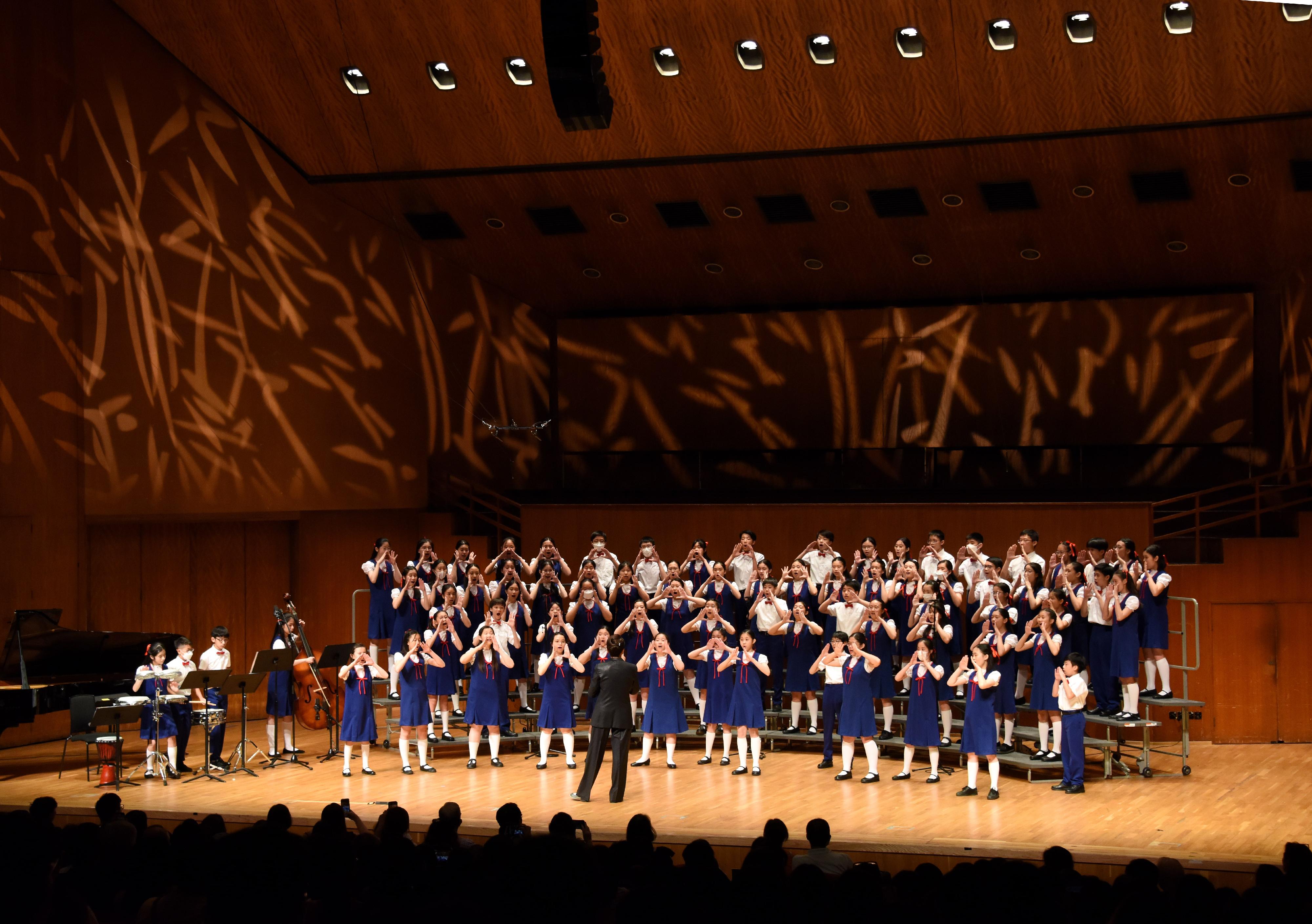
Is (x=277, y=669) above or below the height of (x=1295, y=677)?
above

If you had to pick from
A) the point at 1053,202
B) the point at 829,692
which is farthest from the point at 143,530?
the point at 1053,202

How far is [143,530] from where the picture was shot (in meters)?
14.0

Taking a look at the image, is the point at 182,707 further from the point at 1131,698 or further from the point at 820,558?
the point at 1131,698

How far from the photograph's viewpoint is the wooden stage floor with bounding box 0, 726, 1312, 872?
8.98 metres

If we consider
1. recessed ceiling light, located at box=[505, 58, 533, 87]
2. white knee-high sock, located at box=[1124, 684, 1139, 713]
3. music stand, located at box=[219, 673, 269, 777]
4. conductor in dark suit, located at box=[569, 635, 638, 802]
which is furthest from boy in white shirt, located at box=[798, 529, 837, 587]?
music stand, located at box=[219, 673, 269, 777]

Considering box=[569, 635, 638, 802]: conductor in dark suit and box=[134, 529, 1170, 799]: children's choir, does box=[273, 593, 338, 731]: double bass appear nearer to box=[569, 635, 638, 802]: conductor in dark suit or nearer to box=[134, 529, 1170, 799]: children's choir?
box=[134, 529, 1170, 799]: children's choir

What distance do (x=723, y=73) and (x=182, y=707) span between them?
7.42 meters

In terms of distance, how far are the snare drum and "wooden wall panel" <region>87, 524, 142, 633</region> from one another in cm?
199

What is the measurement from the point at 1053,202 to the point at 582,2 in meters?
8.61

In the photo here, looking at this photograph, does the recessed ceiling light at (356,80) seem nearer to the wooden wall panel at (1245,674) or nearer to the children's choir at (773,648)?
the children's choir at (773,648)

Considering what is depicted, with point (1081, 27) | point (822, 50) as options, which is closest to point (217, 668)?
point (822, 50)

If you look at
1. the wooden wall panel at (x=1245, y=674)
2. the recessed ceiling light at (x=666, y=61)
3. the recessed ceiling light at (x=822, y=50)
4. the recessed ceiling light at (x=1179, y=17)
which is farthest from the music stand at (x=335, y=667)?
the recessed ceiling light at (x=1179, y=17)

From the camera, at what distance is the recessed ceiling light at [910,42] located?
11812mm

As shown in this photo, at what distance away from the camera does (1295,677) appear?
13.4m
